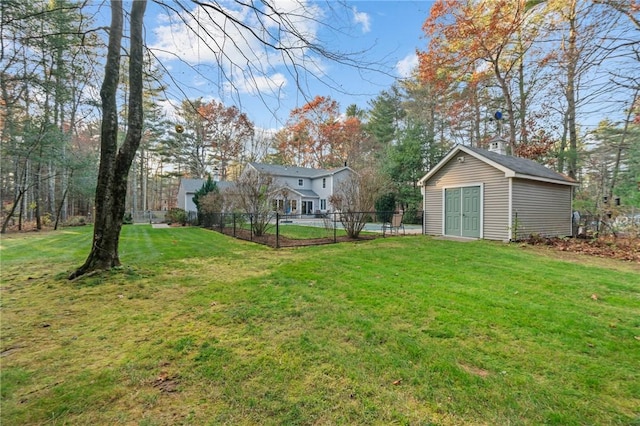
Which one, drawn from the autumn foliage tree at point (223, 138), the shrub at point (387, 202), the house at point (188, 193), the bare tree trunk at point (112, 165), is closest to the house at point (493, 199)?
the shrub at point (387, 202)

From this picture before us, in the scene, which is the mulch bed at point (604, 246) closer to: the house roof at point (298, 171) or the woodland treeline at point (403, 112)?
the woodland treeline at point (403, 112)

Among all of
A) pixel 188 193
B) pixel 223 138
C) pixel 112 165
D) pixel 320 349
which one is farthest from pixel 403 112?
pixel 320 349

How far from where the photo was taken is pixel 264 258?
6777mm

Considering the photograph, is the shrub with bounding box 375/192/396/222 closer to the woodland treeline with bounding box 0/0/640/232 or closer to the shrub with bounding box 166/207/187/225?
the woodland treeline with bounding box 0/0/640/232

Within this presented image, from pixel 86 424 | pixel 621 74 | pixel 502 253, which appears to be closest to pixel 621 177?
pixel 502 253

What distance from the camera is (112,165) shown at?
489 centimetres

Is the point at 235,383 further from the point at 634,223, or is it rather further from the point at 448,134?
the point at 448,134

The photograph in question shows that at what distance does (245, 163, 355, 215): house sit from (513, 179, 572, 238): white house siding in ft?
58.5

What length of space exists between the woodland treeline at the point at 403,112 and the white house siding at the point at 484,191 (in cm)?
259

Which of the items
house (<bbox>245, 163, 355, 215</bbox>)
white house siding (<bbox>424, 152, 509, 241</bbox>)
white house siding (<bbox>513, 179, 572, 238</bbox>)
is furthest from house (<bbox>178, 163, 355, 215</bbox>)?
white house siding (<bbox>513, 179, 572, 238</bbox>)

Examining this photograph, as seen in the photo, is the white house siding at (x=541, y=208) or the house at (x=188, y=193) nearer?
the white house siding at (x=541, y=208)

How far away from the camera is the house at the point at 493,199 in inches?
375

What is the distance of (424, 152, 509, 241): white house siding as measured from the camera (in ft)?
31.6

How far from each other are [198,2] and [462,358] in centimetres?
373
